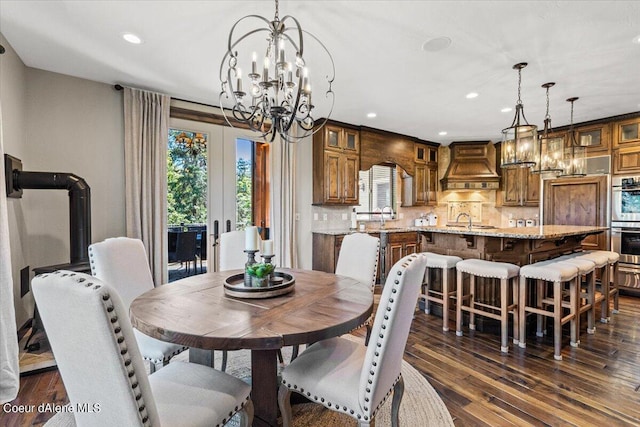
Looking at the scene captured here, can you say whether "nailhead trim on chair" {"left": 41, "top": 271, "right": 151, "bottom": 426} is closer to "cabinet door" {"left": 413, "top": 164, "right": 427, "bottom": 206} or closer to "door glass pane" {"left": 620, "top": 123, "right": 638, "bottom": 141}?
"cabinet door" {"left": 413, "top": 164, "right": 427, "bottom": 206}

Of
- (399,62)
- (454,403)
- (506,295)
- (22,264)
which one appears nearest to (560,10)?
(399,62)

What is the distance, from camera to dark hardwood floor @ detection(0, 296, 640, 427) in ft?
6.25

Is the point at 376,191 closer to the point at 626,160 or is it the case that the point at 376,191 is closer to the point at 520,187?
the point at 520,187

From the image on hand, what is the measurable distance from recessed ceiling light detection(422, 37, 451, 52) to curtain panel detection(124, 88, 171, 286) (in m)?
2.94

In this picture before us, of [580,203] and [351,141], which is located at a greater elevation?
[351,141]

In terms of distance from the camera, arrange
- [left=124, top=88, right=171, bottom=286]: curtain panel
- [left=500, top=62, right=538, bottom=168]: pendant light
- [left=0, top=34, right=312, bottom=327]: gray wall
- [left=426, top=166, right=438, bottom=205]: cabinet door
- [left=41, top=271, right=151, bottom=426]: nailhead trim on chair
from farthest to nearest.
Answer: [left=426, top=166, right=438, bottom=205]: cabinet door
[left=124, top=88, right=171, bottom=286]: curtain panel
[left=500, top=62, right=538, bottom=168]: pendant light
[left=0, top=34, right=312, bottom=327]: gray wall
[left=41, top=271, right=151, bottom=426]: nailhead trim on chair

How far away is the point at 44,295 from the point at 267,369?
106 cm

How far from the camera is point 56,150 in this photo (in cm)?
320

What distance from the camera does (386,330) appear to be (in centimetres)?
122

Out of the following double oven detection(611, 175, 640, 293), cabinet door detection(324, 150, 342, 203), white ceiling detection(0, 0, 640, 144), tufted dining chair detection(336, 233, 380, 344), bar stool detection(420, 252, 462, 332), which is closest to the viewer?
white ceiling detection(0, 0, 640, 144)

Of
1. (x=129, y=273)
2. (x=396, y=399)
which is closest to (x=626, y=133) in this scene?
(x=396, y=399)

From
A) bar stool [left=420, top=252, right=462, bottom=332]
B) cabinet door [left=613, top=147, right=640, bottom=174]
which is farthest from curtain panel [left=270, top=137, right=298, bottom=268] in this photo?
cabinet door [left=613, top=147, right=640, bottom=174]

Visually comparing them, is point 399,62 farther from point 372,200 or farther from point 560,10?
point 372,200

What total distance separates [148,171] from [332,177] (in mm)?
2565
